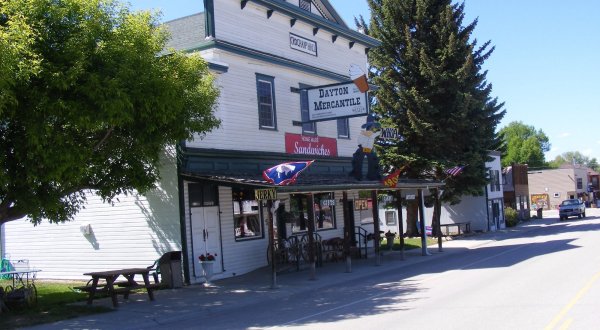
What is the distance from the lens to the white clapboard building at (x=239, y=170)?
17578mm

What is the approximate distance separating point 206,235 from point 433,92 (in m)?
18.5

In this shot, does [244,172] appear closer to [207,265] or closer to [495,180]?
[207,265]

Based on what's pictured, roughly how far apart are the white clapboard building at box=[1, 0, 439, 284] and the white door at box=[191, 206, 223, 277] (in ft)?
0.10

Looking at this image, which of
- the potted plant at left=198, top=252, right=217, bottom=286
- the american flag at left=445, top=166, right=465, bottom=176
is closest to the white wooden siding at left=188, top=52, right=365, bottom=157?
the potted plant at left=198, top=252, right=217, bottom=286

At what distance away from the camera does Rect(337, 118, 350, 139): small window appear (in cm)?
2596

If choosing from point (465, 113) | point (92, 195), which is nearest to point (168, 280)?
point (92, 195)

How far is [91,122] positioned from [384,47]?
82.5ft

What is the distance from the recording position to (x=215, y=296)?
1483 centimetres

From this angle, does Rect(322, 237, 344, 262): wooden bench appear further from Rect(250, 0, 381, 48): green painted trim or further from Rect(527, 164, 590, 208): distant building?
Rect(527, 164, 590, 208): distant building

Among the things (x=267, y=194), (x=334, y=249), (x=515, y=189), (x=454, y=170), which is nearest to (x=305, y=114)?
(x=334, y=249)

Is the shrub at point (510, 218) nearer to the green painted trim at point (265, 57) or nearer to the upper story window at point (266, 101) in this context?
the green painted trim at point (265, 57)

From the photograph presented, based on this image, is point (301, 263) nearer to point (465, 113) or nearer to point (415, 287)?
point (415, 287)

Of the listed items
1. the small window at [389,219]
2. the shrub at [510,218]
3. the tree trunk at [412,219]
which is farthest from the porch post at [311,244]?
the shrub at [510,218]

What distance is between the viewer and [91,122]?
11.3m
